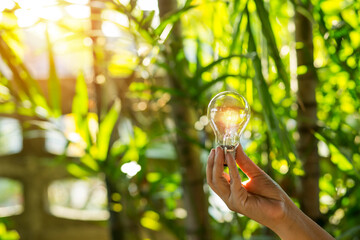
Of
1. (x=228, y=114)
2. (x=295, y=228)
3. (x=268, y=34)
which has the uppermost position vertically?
(x=268, y=34)

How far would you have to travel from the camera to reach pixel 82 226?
5.93ft

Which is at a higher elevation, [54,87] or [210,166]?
[54,87]

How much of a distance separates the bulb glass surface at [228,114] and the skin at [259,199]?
0.19 feet

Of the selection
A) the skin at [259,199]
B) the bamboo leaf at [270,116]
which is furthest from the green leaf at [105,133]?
the skin at [259,199]

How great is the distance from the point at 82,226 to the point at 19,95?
2.92 ft

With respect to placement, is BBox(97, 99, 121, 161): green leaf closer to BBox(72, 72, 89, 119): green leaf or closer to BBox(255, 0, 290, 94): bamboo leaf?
BBox(72, 72, 89, 119): green leaf

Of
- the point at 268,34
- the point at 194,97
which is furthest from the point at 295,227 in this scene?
the point at 194,97

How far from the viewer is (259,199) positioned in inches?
20.8

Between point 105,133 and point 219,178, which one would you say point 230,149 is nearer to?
point 219,178

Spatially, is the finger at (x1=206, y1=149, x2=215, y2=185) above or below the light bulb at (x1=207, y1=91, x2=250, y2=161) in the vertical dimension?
below

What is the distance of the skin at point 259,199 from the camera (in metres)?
0.52

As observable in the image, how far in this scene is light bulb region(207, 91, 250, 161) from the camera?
0.60 meters

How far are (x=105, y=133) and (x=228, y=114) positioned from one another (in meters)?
0.43

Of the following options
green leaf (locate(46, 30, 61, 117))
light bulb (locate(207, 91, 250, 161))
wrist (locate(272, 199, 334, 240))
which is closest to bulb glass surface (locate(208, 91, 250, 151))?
light bulb (locate(207, 91, 250, 161))
